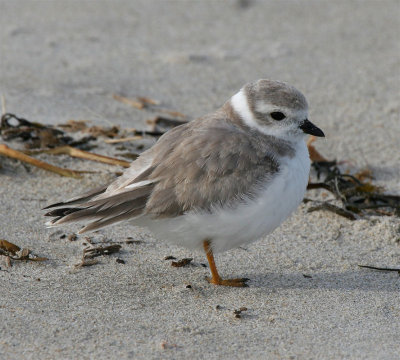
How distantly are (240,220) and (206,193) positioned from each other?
0.78ft

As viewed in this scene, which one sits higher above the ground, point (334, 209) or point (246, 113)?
point (246, 113)

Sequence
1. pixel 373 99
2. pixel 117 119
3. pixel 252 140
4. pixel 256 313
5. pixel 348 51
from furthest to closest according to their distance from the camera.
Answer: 1. pixel 348 51
2. pixel 373 99
3. pixel 117 119
4. pixel 252 140
5. pixel 256 313

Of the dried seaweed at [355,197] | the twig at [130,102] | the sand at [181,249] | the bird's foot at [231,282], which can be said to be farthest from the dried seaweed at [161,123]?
the bird's foot at [231,282]

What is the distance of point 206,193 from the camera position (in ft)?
12.8

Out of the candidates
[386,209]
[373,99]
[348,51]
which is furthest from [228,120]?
[348,51]

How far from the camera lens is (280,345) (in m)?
3.46

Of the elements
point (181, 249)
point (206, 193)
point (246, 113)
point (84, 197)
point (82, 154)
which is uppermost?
point (246, 113)

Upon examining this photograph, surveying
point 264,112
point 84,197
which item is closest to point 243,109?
point 264,112

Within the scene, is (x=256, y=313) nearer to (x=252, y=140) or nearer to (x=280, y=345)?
(x=280, y=345)

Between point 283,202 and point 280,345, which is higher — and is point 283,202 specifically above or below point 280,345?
above

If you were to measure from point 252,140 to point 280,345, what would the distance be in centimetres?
126

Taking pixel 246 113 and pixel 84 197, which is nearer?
pixel 84 197

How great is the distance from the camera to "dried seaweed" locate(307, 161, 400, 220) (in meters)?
4.98

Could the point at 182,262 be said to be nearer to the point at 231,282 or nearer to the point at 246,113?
the point at 231,282
